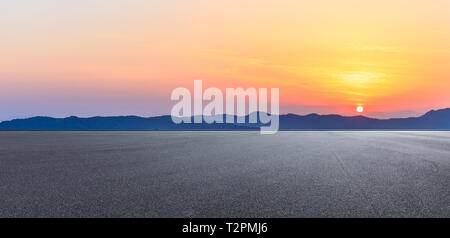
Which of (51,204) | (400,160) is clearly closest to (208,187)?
(51,204)

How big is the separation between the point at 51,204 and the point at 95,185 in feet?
6.06

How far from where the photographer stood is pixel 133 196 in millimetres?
7262

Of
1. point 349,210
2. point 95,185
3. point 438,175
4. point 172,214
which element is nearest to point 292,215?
point 349,210
